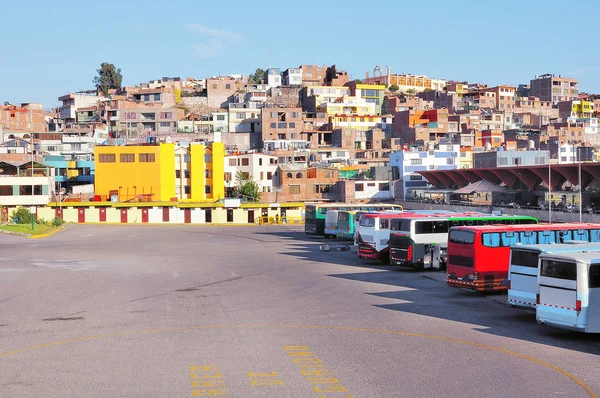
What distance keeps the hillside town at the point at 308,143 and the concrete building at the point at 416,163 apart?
164mm

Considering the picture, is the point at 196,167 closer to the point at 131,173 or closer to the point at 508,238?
the point at 131,173

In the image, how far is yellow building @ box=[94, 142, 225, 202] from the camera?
291 ft

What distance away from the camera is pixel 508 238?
28094mm

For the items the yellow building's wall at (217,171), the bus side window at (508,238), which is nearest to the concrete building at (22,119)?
the yellow building's wall at (217,171)

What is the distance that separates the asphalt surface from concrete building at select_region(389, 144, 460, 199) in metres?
55.5

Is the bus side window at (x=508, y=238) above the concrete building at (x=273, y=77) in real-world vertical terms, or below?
below

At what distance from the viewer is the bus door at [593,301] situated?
61.3 ft

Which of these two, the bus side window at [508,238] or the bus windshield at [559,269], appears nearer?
the bus windshield at [559,269]

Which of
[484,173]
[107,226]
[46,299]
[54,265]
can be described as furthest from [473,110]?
[46,299]

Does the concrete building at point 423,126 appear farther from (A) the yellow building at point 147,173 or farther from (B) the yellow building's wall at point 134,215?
(B) the yellow building's wall at point 134,215

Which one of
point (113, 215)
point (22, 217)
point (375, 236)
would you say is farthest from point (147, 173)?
point (375, 236)

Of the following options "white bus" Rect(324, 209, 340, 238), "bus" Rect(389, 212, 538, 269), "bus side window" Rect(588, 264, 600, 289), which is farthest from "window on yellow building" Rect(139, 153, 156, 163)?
"bus side window" Rect(588, 264, 600, 289)

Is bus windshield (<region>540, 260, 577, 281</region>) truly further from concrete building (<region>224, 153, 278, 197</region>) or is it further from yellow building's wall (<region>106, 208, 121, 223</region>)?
concrete building (<region>224, 153, 278, 197</region>)

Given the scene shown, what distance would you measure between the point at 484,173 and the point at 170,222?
35.1 metres
